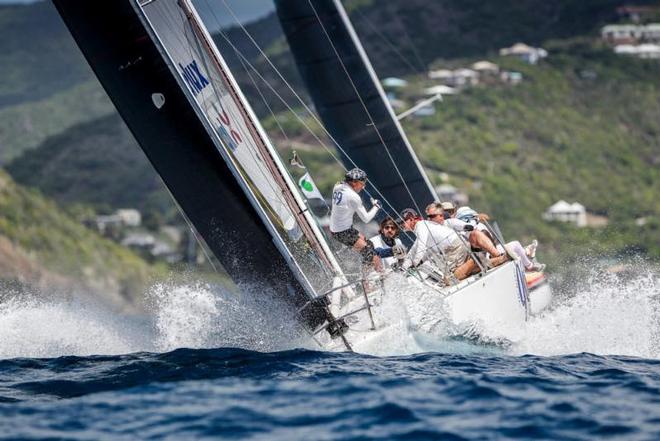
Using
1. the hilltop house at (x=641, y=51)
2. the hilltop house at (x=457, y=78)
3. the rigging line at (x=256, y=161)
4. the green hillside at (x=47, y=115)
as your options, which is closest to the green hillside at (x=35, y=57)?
the green hillside at (x=47, y=115)

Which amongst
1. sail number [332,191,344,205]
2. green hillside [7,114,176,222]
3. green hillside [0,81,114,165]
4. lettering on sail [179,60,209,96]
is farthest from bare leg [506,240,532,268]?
green hillside [0,81,114,165]

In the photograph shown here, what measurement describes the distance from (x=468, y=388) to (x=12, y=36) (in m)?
74.7

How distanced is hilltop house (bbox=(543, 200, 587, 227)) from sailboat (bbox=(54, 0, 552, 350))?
34.5m

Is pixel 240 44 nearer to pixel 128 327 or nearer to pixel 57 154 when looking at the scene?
pixel 57 154

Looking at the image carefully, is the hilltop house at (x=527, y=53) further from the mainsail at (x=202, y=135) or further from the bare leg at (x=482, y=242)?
the mainsail at (x=202, y=135)

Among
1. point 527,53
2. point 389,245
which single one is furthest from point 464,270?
point 527,53

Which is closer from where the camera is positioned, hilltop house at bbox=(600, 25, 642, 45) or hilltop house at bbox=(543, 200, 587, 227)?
hilltop house at bbox=(543, 200, 587, 227)

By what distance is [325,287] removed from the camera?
10.1m

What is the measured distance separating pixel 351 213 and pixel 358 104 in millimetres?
3759

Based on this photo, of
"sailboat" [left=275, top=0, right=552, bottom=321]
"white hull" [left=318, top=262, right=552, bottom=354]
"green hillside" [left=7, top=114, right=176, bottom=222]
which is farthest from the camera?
"green hillside" [left=7, top=114, right=176, bottom=222]

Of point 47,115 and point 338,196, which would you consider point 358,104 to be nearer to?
point 338,196

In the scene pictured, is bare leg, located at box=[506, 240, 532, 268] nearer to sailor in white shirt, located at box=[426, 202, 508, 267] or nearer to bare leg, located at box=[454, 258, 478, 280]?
sailor in white shirt, located at box=[426, 202, 508, 267]

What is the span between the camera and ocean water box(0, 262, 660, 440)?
698cm

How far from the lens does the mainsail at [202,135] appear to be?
9695mm
